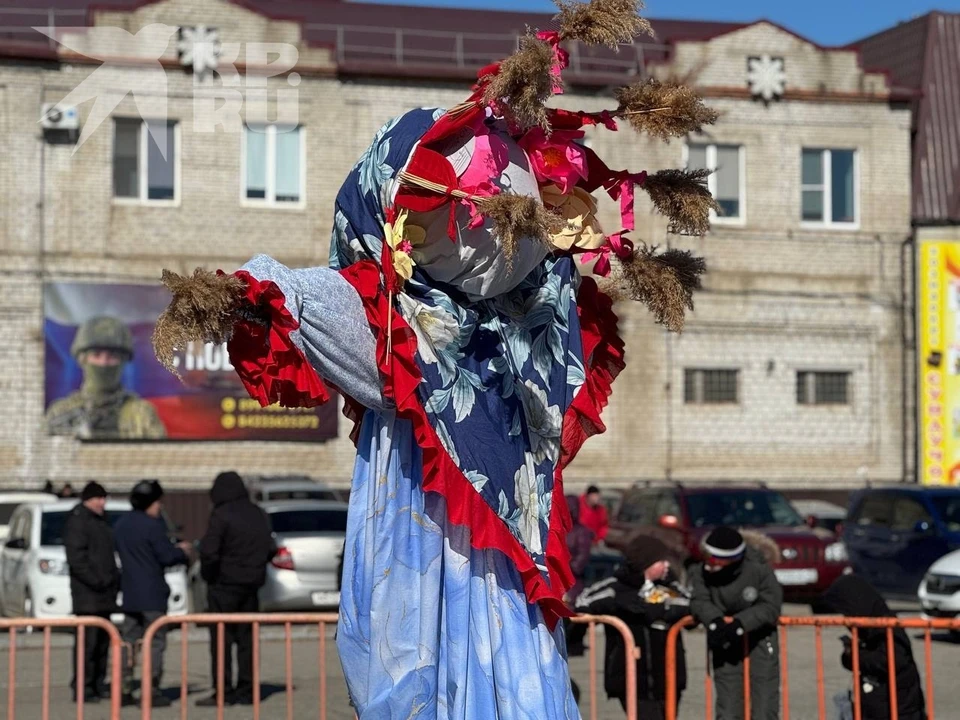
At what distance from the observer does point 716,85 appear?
32062 mm

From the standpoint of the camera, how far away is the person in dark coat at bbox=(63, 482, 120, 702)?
507 inches

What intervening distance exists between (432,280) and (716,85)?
91.8 feet

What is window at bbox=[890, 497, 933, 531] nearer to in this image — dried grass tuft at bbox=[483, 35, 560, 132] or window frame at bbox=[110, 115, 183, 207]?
window frame at bbox=[110, 115, 183, 207]

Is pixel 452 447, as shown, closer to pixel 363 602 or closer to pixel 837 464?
pixel 363 602

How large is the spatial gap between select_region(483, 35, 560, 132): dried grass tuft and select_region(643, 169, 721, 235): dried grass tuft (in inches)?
22.4

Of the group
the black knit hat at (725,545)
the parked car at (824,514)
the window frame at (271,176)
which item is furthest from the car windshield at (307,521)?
the window frame at (271,176)

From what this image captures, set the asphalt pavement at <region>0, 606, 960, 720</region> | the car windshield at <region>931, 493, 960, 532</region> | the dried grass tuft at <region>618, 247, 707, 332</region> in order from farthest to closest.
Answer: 1. the car windshield at <region>931, 493, 960, 532</region>
2. the asphalt pavement at <region>0, 606, 960, 720</region>
3. the dried grass tuft at <region>618, 247, 707, 332</region>

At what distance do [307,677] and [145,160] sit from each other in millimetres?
17184

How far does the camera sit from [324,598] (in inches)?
704

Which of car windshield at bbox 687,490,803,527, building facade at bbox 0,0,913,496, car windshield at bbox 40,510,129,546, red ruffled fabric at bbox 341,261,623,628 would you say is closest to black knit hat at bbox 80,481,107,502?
car windshield at bbox 40,510,129,546

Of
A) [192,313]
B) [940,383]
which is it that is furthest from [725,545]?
[940,383]

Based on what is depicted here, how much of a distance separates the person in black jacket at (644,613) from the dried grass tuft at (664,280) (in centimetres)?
424

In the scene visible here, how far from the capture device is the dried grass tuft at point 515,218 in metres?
4.45

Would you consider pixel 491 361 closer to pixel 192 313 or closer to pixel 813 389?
pixel 192 313
